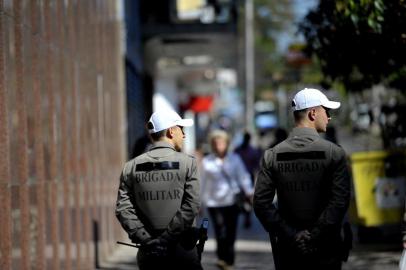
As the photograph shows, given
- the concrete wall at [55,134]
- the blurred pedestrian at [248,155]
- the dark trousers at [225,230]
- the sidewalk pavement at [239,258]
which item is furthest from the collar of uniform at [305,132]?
the blurred pedestrian at [248,155]

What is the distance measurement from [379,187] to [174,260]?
8083mm

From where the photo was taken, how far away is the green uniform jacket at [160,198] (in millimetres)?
6199

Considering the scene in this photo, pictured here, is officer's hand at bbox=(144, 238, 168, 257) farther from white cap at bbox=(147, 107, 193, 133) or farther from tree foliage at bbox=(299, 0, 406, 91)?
tree foliage at bbox=(299, 0, 406, 91)

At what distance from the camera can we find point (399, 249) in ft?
44.4

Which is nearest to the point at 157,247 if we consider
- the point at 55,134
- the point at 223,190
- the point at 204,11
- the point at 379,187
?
the point at 55,134

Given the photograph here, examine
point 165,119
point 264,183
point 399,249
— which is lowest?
point 399,249

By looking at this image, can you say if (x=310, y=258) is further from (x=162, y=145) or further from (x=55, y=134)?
(x=55, y=134)

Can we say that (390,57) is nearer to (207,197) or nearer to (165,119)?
(207,197)

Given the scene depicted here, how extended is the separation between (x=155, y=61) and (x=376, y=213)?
1423cm

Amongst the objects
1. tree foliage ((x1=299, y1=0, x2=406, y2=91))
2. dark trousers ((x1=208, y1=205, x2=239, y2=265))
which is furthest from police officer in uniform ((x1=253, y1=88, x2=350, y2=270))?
dark trousers ((x1=208, y1=205, x2=239, y2=265))

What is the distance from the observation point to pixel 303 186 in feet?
19.9

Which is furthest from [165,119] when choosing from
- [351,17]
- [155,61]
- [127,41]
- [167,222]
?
[155,61]

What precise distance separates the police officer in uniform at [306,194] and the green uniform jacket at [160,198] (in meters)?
0.47

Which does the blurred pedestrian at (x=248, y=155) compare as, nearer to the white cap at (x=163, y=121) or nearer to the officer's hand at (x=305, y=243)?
the white cap at (x=163, y=121)
